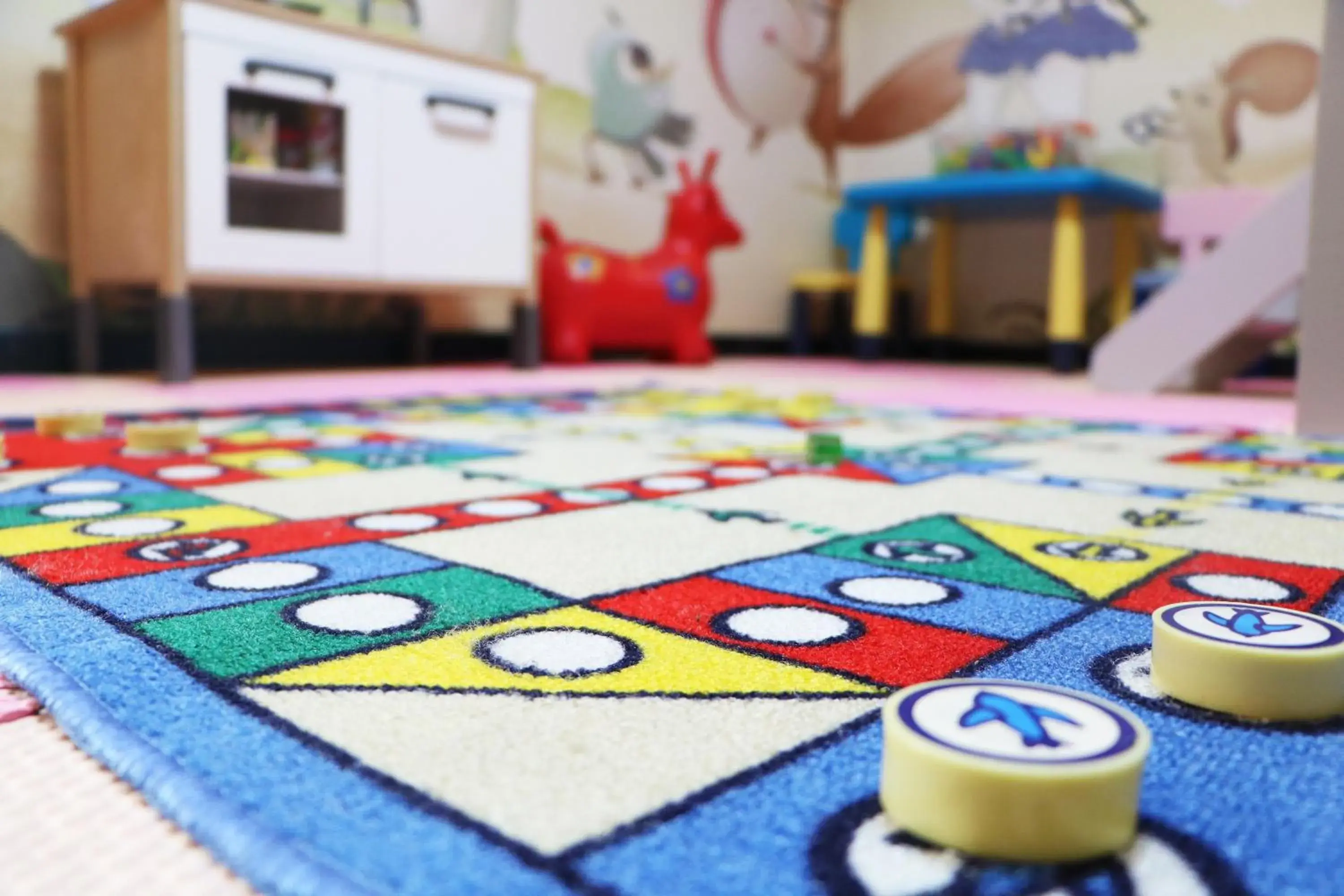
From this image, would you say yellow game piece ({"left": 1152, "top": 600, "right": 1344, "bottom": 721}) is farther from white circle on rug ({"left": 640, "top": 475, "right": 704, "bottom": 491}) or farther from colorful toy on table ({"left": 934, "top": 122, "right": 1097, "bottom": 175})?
colorful toy on table ({"left": 934, "top": 122, "right": 1097, "bottom": 175})

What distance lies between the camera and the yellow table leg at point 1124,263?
116 inches

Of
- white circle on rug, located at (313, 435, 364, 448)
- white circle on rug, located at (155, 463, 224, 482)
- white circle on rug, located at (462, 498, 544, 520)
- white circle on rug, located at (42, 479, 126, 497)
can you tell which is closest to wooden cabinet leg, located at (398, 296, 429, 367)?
white circle on rug, located at (313, 435, 364, 448)

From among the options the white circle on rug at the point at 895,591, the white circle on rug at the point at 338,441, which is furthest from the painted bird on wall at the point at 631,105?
the white circle on rug at the point at 895,591

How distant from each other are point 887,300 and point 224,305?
1.80m

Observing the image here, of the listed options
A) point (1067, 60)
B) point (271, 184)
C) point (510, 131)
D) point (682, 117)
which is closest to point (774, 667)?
point (271, 184)

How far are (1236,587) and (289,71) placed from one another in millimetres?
1753

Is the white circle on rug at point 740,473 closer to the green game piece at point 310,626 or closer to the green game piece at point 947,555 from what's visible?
the green game piece at point 947,555

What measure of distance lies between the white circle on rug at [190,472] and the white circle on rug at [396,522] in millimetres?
227

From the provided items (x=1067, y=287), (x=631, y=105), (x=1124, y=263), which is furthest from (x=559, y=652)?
(x=1124, y=263)

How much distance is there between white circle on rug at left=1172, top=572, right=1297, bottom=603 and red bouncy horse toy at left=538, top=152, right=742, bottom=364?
2.09m

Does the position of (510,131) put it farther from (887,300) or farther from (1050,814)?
(1050,814)

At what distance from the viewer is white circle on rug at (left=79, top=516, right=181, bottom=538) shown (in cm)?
66

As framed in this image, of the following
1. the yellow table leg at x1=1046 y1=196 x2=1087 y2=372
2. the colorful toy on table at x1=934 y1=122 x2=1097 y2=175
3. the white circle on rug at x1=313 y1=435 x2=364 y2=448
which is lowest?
the white circle on rug at x1=313 y1=435 x2=364 y2=448

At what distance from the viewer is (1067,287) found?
2.69 meters
